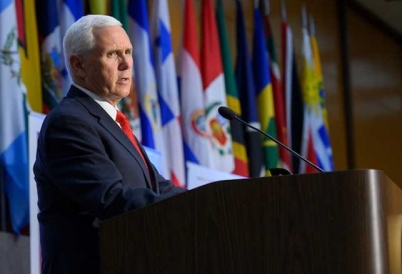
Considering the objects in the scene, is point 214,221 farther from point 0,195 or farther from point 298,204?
point 0,195

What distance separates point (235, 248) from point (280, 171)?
392 millimetres

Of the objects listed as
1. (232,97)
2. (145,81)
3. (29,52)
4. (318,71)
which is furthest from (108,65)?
(318,71)

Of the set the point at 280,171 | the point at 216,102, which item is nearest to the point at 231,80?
the point at 216,102

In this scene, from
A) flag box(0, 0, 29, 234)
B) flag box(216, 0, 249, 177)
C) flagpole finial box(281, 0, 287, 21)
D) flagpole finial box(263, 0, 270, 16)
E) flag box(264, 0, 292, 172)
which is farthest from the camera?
flagpole finial box(281, 0, 287, 21)

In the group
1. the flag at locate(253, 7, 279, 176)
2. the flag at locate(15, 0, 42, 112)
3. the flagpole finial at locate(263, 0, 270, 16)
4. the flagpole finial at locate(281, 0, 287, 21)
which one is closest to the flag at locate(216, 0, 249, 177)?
the flag at locate(253, 7, 279, 176)

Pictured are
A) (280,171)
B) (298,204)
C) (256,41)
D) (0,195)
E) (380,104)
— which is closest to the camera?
(298,204)

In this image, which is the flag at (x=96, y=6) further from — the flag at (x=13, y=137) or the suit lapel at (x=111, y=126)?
the suit lapel at (x=111, y=126)

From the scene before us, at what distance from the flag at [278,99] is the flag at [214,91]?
2.54ft

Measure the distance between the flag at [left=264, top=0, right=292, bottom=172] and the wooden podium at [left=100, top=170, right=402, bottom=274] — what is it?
509 cm

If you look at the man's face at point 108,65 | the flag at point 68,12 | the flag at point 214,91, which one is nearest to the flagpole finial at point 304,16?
the flag at point 214,91

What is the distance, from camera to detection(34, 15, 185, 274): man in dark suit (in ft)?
8.81

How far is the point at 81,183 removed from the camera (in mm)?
2689

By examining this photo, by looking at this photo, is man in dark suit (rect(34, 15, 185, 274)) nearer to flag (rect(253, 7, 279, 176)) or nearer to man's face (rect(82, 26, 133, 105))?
man's face (rect(82, 26, 133, 105))

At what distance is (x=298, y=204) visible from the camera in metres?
2.43
